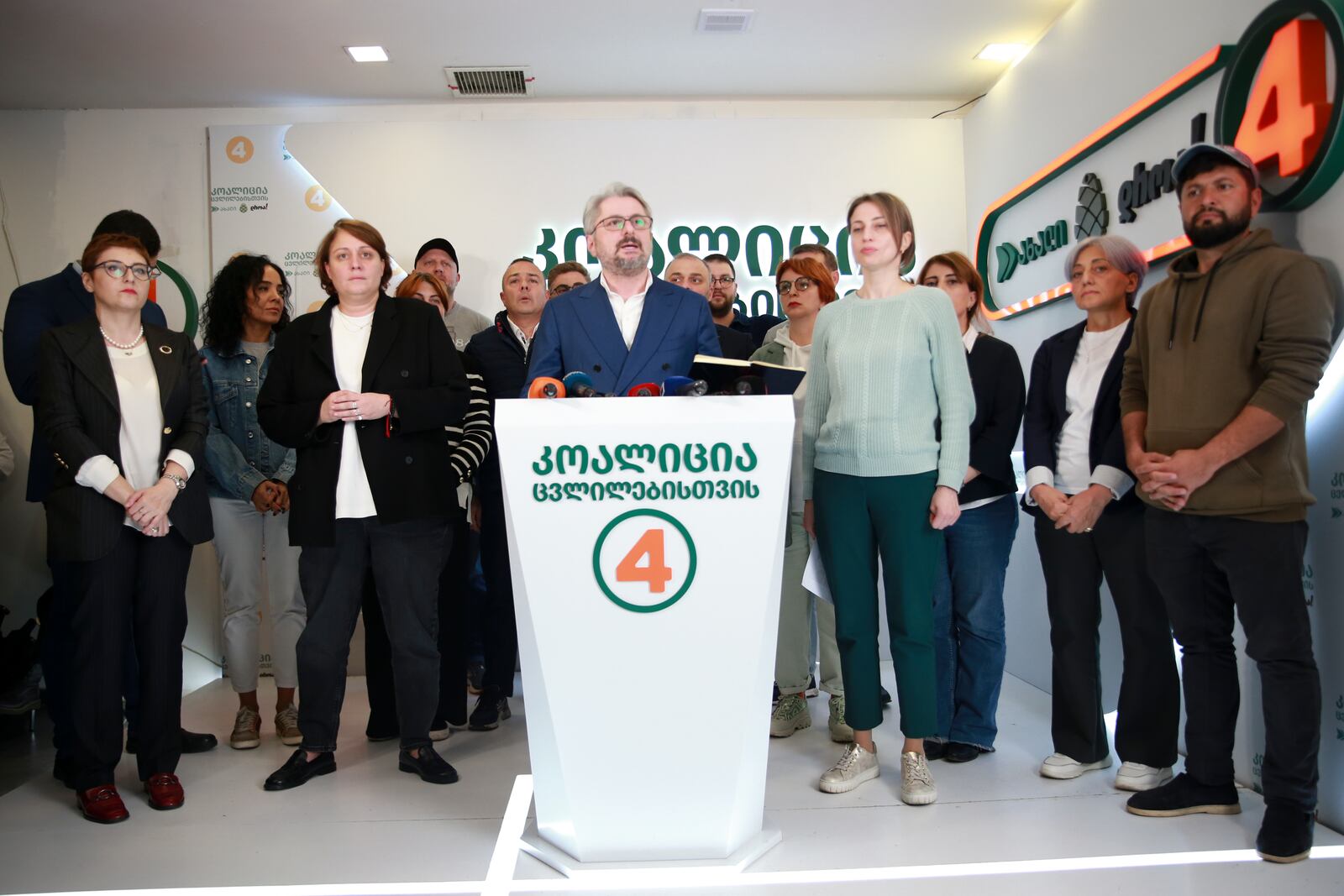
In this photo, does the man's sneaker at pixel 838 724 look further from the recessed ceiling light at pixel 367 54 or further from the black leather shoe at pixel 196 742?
the recessed ceiling light at pixel 367 54

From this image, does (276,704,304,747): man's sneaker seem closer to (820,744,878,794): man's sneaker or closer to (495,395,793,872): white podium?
(495,395,793,872): white podium

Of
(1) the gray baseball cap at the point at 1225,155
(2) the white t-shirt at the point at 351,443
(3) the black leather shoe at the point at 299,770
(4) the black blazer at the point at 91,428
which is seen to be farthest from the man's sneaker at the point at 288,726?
(1) the gray baseball cap at the point at 1225,155

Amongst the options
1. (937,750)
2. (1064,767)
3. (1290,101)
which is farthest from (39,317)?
(1290,101)

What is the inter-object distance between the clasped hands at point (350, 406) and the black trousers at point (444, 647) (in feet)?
2.14

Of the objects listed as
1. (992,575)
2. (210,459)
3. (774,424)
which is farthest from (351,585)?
(992,575)

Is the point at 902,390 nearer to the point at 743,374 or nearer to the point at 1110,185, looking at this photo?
the point at 743,374

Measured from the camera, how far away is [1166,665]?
2967 mm

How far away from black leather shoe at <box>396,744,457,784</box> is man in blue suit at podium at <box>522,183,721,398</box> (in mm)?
1244

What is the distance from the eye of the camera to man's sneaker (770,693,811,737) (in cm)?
368

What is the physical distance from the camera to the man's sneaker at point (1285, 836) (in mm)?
2385

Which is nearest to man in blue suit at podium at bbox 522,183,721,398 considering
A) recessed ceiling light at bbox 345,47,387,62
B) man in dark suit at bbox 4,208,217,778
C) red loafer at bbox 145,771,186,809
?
man in dark suit at bbox 4,208,217,778

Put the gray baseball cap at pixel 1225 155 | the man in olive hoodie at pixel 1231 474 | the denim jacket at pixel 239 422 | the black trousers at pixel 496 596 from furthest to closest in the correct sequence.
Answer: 1. the black trousers at pixel 496 596
2. the denim jacket at pixel 239 422
3. the gray baseball cap at pixel 1225 155
4. the man in olive hoodie at pixel 1231 474

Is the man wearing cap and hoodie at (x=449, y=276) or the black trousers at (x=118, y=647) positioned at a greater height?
the man wearing cap and hoodie at (x=449, y=276)

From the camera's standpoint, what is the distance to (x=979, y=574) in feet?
11.0
